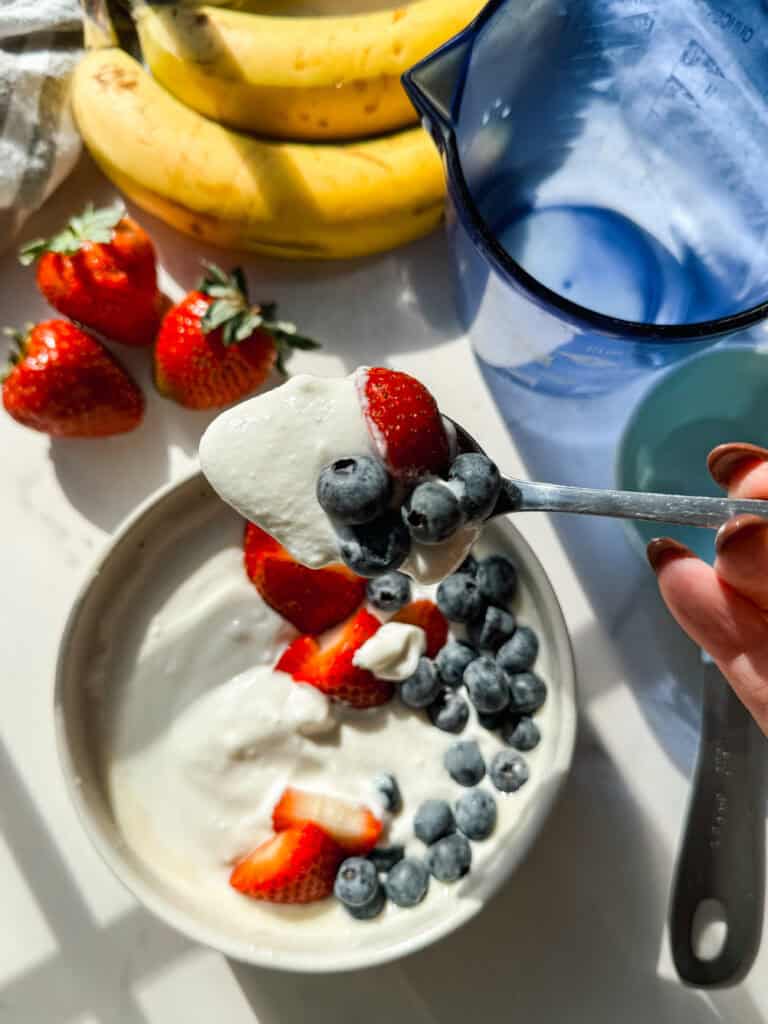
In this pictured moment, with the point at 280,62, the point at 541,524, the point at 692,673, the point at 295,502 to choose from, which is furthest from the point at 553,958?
the point at 280,62

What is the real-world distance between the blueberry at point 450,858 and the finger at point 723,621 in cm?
30

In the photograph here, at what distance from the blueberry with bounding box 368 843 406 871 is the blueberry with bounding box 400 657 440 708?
0.46ft

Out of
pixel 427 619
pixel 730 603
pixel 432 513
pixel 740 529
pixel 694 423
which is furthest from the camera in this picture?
pixel 694 423

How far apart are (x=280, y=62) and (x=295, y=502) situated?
558mm

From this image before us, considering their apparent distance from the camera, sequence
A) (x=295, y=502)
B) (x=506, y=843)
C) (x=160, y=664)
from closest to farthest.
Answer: (x=295, y=502)
(x=506, y=843)
(x=160, y=664)

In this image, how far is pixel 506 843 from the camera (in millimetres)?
896

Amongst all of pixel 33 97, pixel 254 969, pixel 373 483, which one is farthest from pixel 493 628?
pixel 33 97

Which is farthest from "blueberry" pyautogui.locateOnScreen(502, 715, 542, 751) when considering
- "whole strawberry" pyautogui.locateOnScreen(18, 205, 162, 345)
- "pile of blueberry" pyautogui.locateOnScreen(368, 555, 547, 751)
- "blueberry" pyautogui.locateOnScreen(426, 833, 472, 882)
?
"whole strawberry" pyautogui.locateOnScreen(18, 205, 162, 345)

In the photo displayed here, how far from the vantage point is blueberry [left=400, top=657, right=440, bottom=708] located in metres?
0.96

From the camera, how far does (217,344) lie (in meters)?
1.04

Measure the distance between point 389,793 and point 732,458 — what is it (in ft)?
1.52

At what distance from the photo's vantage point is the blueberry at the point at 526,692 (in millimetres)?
951

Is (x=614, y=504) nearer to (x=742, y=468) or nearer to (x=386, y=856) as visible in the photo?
(x=742, y=468)

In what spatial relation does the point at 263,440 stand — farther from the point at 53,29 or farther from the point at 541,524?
the point at 53,29
